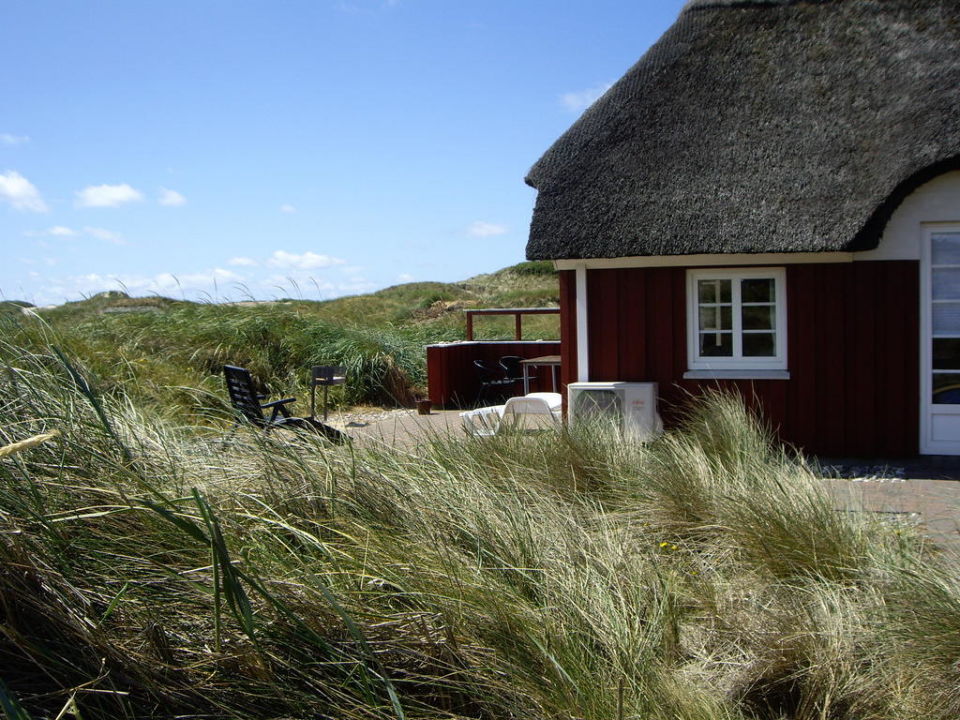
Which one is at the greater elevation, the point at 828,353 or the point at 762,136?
the point at 762,136

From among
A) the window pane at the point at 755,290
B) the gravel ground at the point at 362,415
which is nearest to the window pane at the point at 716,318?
the window pane at the point at 755,290

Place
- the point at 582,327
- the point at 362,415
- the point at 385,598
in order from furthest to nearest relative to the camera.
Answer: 1. the point at 362,415
2. the point at 582,327
3. the point at 385,598

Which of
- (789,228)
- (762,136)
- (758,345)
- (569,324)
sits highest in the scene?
(762,136)

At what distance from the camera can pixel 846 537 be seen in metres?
4.50

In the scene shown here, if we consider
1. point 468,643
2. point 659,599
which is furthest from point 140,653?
point 659,599

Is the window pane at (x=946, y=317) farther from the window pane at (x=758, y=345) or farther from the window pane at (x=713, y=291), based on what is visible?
the window pane at (x=713, y=291)

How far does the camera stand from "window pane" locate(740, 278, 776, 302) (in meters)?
9.23

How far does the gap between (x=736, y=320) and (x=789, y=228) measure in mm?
1130

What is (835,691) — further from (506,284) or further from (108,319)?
(506,284)

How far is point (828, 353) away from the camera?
897cm

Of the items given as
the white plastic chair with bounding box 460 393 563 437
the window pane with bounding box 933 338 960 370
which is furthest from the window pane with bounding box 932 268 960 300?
the white plastic chair with bounding box 460 393 563 437

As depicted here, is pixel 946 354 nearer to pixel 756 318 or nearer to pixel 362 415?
pixel 756 318

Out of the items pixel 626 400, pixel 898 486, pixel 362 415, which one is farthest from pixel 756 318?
pixel 362 415

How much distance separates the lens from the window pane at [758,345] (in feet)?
30.3
